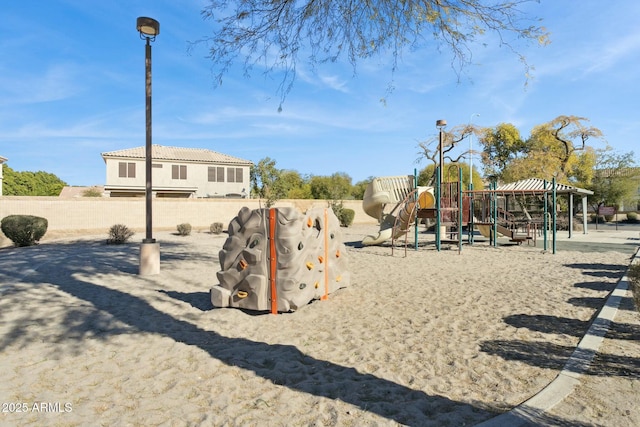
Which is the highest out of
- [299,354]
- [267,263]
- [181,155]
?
[181,155]

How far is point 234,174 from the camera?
4334cm

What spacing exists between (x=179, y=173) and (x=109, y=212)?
14.7 m

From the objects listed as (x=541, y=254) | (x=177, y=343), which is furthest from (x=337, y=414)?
(x=541, y=254)

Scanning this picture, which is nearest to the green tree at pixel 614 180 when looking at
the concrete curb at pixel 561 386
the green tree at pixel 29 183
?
the concrete curb at pixel 561 386

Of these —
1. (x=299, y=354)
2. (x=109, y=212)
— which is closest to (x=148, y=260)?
(x=299, y=354)

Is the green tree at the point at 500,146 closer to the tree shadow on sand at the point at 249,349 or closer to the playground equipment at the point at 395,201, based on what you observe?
the playground equipment at the point at 395,201

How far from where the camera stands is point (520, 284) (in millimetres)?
8633

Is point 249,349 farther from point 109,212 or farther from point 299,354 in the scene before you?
point 109,212

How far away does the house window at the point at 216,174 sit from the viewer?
138ft

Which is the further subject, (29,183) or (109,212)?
(29,183)

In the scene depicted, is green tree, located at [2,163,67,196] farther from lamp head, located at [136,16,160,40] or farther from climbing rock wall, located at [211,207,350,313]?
climbing rock wall, located at [211,207,350,313]

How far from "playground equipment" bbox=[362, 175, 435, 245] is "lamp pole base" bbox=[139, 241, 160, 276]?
931 centimetres

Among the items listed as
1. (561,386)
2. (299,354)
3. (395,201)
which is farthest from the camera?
(395,201)

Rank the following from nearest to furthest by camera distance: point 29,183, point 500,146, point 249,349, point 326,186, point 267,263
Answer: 1. point 249,349
2. point 267,263
3. point 500,146
4. point 326,186
5. point 29,183
